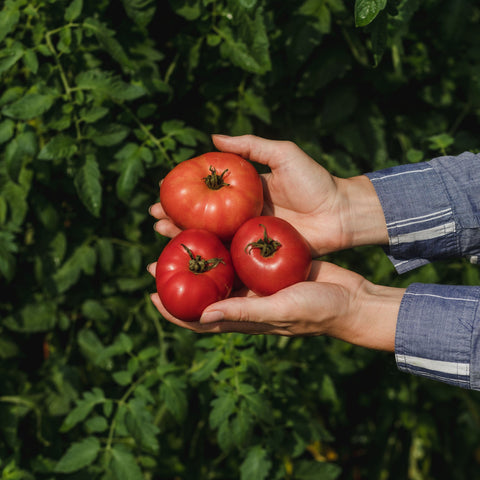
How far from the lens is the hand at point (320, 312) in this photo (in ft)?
5.14

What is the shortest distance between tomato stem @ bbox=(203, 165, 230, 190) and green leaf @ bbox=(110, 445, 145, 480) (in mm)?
1036

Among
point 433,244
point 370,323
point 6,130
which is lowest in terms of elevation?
point 370,323

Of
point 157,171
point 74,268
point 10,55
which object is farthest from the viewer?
point 157,171

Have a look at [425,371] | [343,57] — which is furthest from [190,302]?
[343,57]

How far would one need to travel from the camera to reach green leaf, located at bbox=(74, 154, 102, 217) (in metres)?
1.86

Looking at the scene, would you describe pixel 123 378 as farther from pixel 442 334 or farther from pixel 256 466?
pixel 442 334

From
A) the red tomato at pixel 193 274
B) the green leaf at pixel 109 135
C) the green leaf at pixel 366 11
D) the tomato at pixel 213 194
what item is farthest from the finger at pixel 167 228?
the green leaf at pixel 366 11

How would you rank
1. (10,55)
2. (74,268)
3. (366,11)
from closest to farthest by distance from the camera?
(366,11) → (10,55) → (74,268)

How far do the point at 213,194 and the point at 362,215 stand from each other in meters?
0.60

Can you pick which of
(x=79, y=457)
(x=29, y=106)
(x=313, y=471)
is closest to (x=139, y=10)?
(x=29, y=106)

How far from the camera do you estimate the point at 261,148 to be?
76.9 inches

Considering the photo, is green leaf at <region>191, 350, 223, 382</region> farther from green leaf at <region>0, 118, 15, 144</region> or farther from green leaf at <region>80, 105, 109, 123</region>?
green leaf at <region>0, 118, 15, 144</region>

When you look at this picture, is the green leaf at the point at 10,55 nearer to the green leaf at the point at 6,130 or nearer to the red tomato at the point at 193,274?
the green leaf at the point at 6,130

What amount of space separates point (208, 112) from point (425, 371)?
4.73 feet
